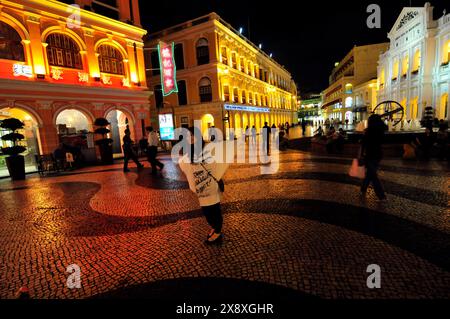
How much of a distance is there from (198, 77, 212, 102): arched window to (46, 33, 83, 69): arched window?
1404 cm

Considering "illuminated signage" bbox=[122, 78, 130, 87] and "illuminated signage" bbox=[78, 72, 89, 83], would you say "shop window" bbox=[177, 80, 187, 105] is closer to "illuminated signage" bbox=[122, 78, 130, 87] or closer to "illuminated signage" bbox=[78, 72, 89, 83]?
"illuminated signage" bbox=[122, 78, 130, 87]

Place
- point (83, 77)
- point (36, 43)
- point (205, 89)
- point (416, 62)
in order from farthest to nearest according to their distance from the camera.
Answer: point (205, 89) < point (416, 62) < point (83, 77) < point (36, 43)

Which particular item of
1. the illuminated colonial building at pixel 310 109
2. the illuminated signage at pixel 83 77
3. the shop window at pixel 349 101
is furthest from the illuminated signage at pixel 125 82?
the illuminated colonial building at pixel 310 109

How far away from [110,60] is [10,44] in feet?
19.1

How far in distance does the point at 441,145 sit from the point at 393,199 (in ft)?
22.8

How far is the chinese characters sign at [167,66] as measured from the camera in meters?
20.3

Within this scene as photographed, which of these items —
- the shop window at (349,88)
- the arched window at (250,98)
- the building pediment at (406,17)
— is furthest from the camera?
the shop window at (349,88)

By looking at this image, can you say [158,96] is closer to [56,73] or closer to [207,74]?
[207,74]

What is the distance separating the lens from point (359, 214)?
473cm

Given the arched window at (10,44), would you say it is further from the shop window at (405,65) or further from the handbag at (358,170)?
the shop window at (405,65)

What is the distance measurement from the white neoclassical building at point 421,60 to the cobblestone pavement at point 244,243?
17823mm

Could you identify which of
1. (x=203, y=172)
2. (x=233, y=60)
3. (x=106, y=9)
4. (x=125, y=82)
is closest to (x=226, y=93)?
(x=233, y=60)

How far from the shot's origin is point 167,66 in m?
20.6

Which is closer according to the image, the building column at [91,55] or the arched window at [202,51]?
the building column at [91,55]
